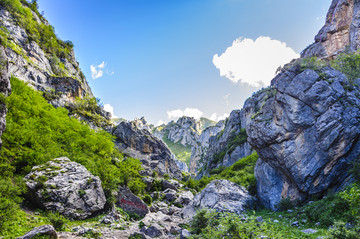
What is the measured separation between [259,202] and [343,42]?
2617 inches

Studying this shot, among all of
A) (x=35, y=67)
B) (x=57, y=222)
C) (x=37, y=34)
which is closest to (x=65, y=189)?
(x=57, y=222)

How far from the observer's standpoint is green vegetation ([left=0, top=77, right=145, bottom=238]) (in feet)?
41.1

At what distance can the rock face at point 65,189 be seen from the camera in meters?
17.3

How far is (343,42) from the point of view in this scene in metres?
62.5

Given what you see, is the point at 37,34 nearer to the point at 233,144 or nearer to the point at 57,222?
the point at 57,222

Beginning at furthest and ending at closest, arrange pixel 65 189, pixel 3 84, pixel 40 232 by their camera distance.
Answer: pixel 65 189
pixel 3 84
pixel 40 232

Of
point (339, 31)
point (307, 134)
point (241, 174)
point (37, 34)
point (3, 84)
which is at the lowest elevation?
point (3, 84)

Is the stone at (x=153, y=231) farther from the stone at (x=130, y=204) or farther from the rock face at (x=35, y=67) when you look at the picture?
the rock face at (x=35, y=67)

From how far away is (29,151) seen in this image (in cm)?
2222

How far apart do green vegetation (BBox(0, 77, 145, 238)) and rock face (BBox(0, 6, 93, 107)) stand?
15468mm

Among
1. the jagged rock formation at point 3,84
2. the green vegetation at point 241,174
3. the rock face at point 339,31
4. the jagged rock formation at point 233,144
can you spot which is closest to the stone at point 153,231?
the jagged rock formation at point 3,84

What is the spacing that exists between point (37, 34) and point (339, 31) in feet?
357

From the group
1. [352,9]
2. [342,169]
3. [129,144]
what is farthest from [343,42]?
[129,144]

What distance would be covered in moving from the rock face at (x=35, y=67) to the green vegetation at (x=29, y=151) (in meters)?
15.5
